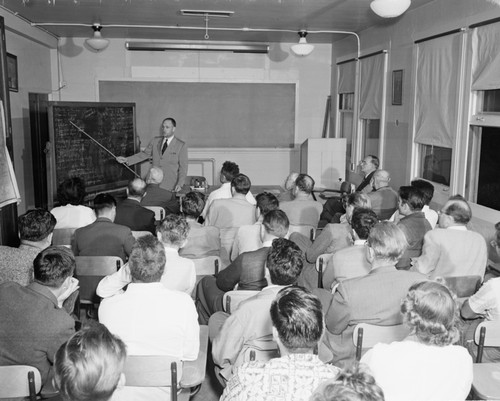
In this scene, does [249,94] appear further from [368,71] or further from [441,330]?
[441,330]

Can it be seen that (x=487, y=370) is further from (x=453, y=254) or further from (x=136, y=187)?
(x=136, y=187)

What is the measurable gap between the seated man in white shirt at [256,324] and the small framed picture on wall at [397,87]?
15.5ft

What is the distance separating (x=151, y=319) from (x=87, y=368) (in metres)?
0.88

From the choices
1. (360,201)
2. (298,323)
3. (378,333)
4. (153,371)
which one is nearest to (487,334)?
(378,333)

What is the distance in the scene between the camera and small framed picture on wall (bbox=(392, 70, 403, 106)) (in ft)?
22.0

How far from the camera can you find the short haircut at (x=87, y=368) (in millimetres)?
1457

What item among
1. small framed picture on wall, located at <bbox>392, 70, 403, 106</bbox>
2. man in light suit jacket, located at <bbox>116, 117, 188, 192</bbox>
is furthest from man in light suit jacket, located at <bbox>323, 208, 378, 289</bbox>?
man in light suit jacket, located at <bbox>116, 117, 188, 192</bbox>

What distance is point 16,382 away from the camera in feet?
6.78

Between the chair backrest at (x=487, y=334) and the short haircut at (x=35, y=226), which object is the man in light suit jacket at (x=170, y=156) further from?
the chair backrest at (x=487, y=334)

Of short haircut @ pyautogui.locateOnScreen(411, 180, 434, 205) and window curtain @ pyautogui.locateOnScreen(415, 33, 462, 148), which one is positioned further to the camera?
window curtain @ pyautogui.locateOnScreen(415, 33, 462, 148)

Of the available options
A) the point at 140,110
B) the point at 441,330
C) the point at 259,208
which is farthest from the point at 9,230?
the point at 441,330

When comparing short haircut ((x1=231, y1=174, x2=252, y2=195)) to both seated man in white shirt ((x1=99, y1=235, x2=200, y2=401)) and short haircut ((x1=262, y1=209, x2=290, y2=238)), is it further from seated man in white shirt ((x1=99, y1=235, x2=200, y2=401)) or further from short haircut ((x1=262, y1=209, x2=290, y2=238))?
seated man in white shirt ((x1=99, y1=235, x2=200, y2=401))

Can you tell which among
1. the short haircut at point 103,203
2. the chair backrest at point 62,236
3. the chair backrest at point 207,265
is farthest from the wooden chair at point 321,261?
the chair backrest at point 62,236

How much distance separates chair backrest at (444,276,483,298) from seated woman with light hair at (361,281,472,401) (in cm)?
130
